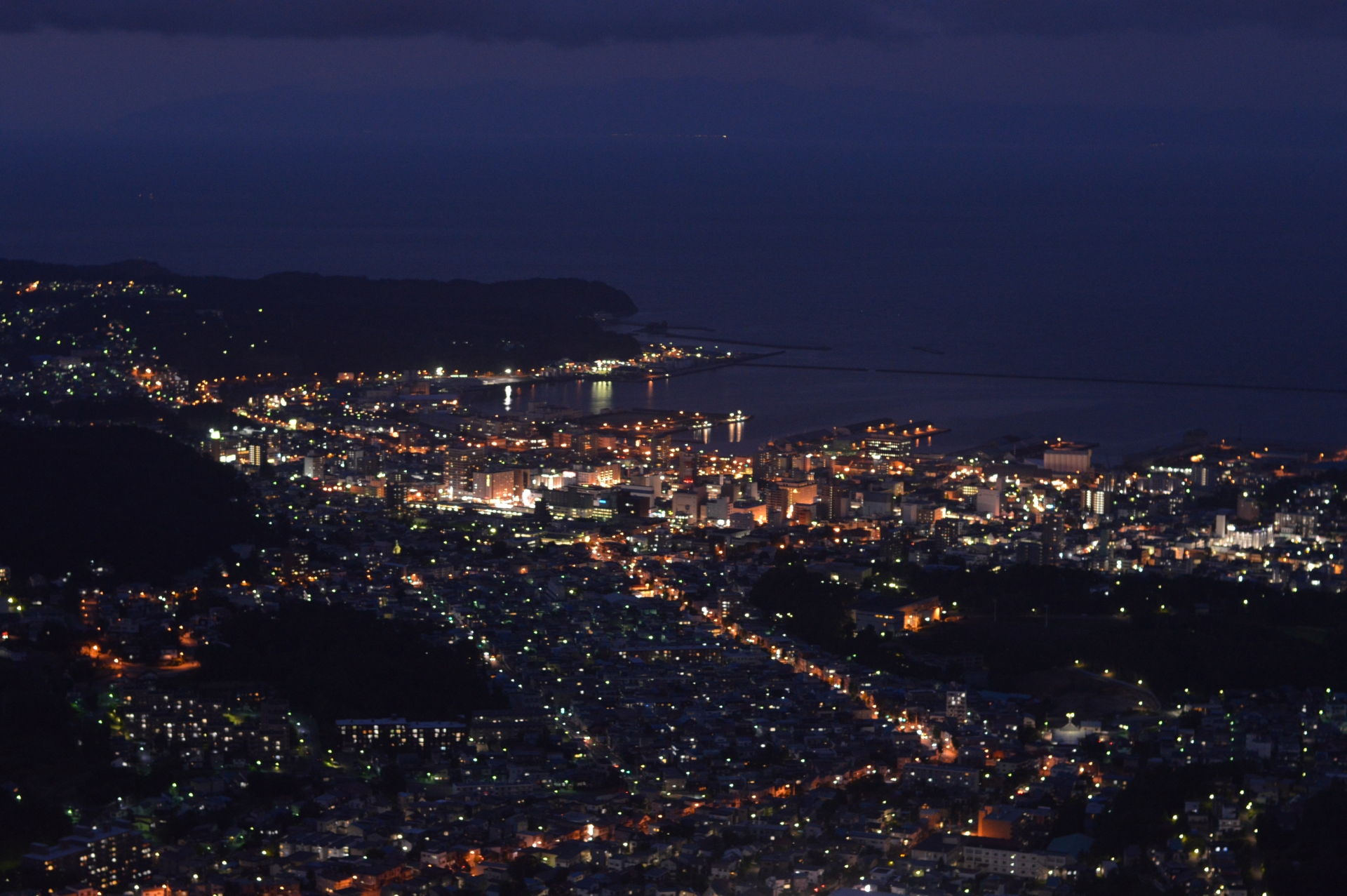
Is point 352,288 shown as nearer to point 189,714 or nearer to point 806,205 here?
point 189,714

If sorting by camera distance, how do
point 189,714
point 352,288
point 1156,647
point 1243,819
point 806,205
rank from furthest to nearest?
point 806,205
point 352,288
point 1156,647
point 189,714
point 1243,819

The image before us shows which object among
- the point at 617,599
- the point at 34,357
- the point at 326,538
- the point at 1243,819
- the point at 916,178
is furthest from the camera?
the point at 916,178

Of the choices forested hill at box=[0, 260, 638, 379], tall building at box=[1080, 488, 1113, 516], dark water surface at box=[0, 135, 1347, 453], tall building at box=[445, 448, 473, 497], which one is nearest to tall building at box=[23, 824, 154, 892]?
tall building at box=[445, 448, 473, 497]

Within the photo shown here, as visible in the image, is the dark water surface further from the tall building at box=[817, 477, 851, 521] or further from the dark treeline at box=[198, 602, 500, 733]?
the dark treeline at box=[198, 602, 500, 733]

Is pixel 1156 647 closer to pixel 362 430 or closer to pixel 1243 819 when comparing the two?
A: pixel 1243 819

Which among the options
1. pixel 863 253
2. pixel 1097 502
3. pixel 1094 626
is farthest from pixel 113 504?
pixel 863 253

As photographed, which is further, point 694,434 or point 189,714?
point 694,434

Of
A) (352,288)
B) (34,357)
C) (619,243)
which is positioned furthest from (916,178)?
(34,357)
